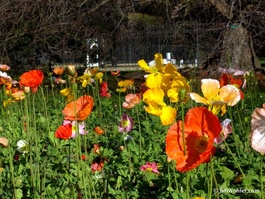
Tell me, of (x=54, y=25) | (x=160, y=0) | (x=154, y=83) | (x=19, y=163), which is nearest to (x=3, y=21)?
(x=54, y=25)

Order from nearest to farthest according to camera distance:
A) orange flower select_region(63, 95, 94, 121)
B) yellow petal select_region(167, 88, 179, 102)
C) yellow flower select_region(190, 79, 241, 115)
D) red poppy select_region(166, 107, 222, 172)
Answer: red poppy select_region(166, 107, 222, 172), yellow flower select_region(190, 79, 241, 115), yellow petal select_region(167, 88, 179, 102), orange flower select_region(63, 95, 94, 121)

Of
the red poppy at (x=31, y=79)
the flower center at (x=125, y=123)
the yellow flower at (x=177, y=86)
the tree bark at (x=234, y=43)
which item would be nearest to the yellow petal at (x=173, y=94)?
the yellow flower at (x=177, y=86)

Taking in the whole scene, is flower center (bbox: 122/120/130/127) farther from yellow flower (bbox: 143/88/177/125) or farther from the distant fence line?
the distant fence line

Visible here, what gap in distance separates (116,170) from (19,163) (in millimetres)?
467

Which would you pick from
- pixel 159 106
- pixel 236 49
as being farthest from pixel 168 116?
pixel 236 49

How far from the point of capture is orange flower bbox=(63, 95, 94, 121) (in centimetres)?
174

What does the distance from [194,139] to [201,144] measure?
2cm

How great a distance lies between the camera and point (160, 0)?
28.6 feet

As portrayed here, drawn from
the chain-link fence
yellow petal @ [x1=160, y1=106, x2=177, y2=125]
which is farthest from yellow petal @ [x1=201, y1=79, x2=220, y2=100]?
the chain-link fence

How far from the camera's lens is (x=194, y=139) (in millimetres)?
1226

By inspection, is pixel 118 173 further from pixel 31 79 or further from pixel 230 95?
pixel 230 95

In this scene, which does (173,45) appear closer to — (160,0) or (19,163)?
(160,0)

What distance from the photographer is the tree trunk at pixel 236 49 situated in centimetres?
771

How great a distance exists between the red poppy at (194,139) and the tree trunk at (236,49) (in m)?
5.76
